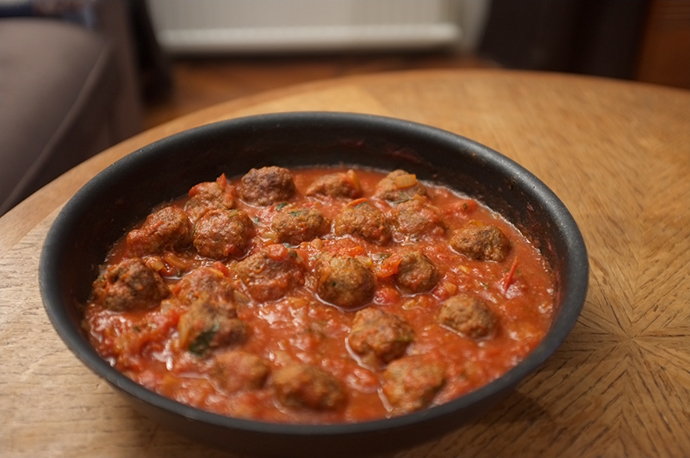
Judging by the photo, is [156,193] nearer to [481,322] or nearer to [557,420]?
[481,322]

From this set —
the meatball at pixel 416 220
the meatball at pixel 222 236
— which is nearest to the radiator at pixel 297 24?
the meatball at pixel 416 220

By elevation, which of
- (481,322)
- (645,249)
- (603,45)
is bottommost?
(603,45)

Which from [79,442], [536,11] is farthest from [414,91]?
[536,11]

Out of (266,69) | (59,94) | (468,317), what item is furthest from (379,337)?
(266,69)

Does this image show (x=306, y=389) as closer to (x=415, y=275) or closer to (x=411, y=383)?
(x=411, y=383)

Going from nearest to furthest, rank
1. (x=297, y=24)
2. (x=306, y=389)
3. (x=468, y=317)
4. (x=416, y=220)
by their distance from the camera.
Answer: (x=306, y=389), (x=468, y=317), (x=416, y=220), (x=297, y=24)

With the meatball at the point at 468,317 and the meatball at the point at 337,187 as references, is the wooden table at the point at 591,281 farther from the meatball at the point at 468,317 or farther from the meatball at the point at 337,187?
the meatball at the point at 337,187

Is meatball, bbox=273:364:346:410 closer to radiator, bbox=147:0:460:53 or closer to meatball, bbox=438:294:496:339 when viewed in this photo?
meatball, bbox=438:294:496:339
